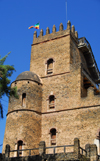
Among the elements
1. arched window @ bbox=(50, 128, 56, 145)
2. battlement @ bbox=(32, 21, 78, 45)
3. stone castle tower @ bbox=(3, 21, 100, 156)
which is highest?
battlement @ bbox=(32, 21, 78, 45)

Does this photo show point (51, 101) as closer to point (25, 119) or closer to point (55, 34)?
point (25, 119)

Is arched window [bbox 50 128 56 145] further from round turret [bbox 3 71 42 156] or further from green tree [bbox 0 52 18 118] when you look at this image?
green tree [bbox 0 52 18 118]

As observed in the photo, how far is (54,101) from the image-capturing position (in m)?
34.5

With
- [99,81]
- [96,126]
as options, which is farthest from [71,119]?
[99,81]

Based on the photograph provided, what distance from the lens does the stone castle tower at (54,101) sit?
104 feet

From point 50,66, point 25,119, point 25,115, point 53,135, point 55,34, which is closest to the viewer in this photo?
point 25,119

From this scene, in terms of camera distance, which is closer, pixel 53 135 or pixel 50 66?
pixel 53 135

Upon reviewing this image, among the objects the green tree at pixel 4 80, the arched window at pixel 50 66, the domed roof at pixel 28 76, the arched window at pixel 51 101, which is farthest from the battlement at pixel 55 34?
the green tree at pixel 4 80

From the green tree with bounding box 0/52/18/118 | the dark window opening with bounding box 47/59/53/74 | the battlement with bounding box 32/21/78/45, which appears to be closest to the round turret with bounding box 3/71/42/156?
the dark window opening with bounding box 47/59/53/74

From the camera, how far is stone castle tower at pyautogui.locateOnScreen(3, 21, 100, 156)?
3164 centimetres

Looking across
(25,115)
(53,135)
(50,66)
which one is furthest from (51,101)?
(50,66)

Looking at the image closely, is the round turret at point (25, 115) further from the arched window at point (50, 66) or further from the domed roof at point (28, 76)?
the arched window at point (50, 66)

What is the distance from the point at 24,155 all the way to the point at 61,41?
14.8 m

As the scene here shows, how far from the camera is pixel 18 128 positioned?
105ft
